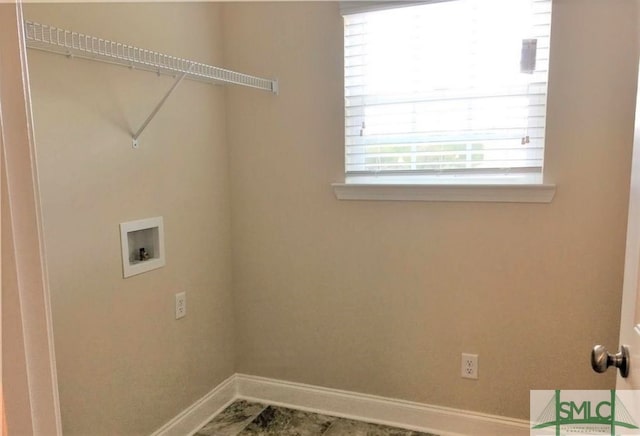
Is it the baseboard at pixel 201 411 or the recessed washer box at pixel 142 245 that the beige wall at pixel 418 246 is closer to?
the baseboard at pixel 201 411

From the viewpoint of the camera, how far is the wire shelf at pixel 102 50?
123 cm

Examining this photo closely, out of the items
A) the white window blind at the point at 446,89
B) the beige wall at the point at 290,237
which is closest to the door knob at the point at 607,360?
the beige wall at the point at 290,237

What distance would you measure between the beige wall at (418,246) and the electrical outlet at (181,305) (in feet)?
1.26

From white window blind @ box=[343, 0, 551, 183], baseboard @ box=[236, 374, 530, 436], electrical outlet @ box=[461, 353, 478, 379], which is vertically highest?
white window blind @ box=[343, 0, 551, 183]

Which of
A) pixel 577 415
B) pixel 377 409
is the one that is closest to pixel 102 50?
pixel 377 409

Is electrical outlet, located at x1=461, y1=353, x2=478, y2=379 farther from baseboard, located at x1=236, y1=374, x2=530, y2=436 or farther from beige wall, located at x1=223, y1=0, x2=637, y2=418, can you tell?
baseboard, located at x1=236, y1=374, x2=530, y2=436

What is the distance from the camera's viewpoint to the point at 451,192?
1.97 meters

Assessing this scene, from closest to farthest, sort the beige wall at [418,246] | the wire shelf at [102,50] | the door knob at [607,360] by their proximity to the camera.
Answer: the door knob at [607,360]
the wire shelf at [102,50]
the beige wall at [418,246]

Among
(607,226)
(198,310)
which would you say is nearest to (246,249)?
(198,310)

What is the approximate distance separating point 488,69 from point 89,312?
1775 mm

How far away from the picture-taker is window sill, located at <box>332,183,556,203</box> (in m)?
1.84

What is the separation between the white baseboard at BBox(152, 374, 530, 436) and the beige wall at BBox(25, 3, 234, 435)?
0.29 ft

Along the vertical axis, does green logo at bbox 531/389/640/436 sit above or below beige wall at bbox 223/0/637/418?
below

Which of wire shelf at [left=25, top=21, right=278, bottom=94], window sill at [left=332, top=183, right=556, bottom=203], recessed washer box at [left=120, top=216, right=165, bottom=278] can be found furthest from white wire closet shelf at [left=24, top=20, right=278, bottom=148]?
window sill at [left=332, top=183, right=556, bottom=203]
